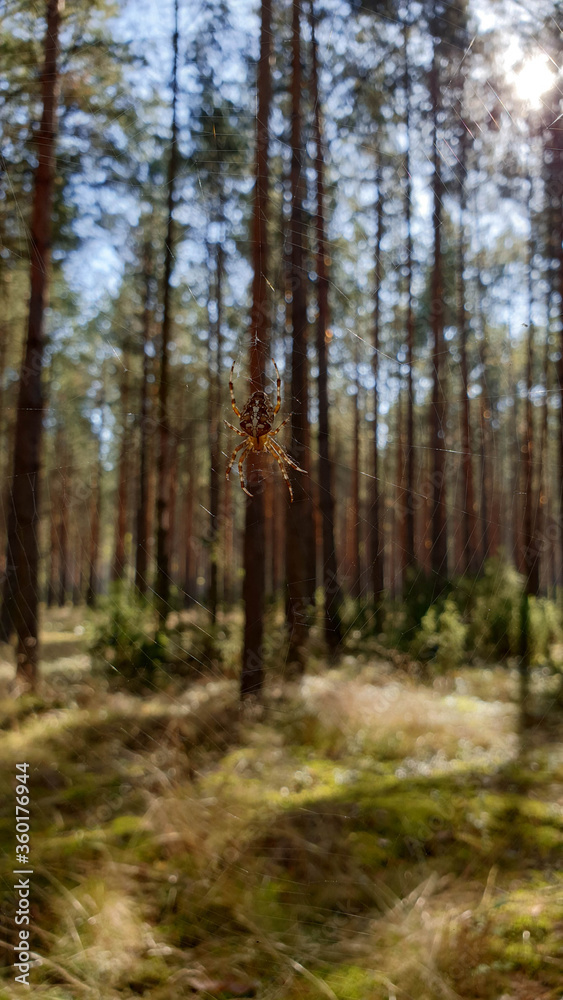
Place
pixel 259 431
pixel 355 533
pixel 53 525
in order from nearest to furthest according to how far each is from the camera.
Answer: pixel 259 431
pixel 355 533
pixel 53 525

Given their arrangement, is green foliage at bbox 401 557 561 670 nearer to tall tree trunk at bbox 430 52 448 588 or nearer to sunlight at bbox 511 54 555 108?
tall tree trunk at bbox 430 52 448 588

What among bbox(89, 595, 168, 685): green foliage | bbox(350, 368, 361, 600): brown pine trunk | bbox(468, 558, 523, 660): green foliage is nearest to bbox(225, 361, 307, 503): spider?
bbox(350, 368, 361, 600): brown pine trunk

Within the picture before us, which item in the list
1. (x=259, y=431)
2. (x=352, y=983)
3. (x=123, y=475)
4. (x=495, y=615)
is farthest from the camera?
(x=123, y=475)

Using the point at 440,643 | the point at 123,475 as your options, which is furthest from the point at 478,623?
the point at 123,475

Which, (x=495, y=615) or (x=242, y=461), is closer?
(x=242, y=461)

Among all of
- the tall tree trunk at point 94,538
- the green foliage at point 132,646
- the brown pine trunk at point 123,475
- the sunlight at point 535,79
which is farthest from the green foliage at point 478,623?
the sunlight at point 535,79

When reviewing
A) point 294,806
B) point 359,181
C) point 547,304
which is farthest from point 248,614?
point 547,304

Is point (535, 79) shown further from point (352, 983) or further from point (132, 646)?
point (132, 646)
